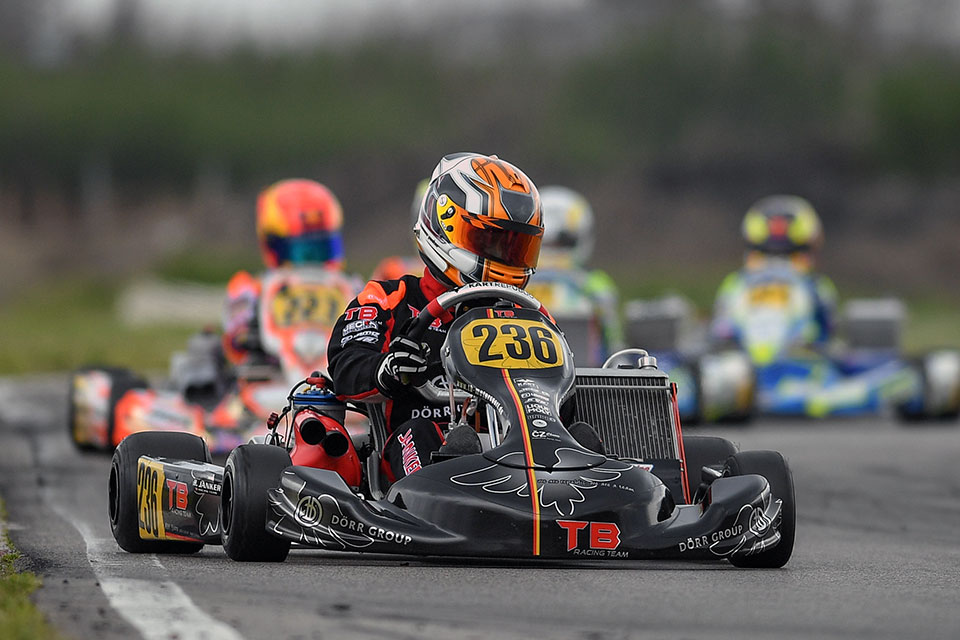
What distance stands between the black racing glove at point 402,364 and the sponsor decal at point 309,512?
680mm

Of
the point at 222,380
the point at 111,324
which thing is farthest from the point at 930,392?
the point at 111,324

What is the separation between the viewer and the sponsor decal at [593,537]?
216 inches

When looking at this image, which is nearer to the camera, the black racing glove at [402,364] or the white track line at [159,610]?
the white track line at [159,610]

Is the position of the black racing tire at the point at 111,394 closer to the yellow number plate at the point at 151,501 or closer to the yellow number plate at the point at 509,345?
the yellow number plate at the point at 151,501

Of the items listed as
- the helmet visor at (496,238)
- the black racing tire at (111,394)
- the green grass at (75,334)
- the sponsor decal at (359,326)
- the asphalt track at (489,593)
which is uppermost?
the helmet visor at (496,238)

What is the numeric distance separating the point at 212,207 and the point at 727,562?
30.2 metres

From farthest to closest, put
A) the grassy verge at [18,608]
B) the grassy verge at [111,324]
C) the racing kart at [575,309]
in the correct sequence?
the grassy verge at [111,324], the racing kart at [575,309], the grassy verge at [18,608]

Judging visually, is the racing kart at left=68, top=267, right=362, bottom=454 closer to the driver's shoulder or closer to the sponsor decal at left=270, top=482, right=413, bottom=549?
the driver's shoulder

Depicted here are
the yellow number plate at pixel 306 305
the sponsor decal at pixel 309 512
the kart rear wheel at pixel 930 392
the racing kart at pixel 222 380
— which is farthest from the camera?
the kart rear wheel at pixel 930 392

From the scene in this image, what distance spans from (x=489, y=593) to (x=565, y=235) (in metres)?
10.9

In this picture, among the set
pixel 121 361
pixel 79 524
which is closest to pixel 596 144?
pixel 121 361

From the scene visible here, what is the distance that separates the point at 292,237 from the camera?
1250 cm

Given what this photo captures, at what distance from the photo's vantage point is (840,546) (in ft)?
23.5

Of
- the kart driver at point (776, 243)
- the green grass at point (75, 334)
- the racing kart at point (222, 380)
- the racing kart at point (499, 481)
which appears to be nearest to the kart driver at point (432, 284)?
the racing kart at point (499, 481)
